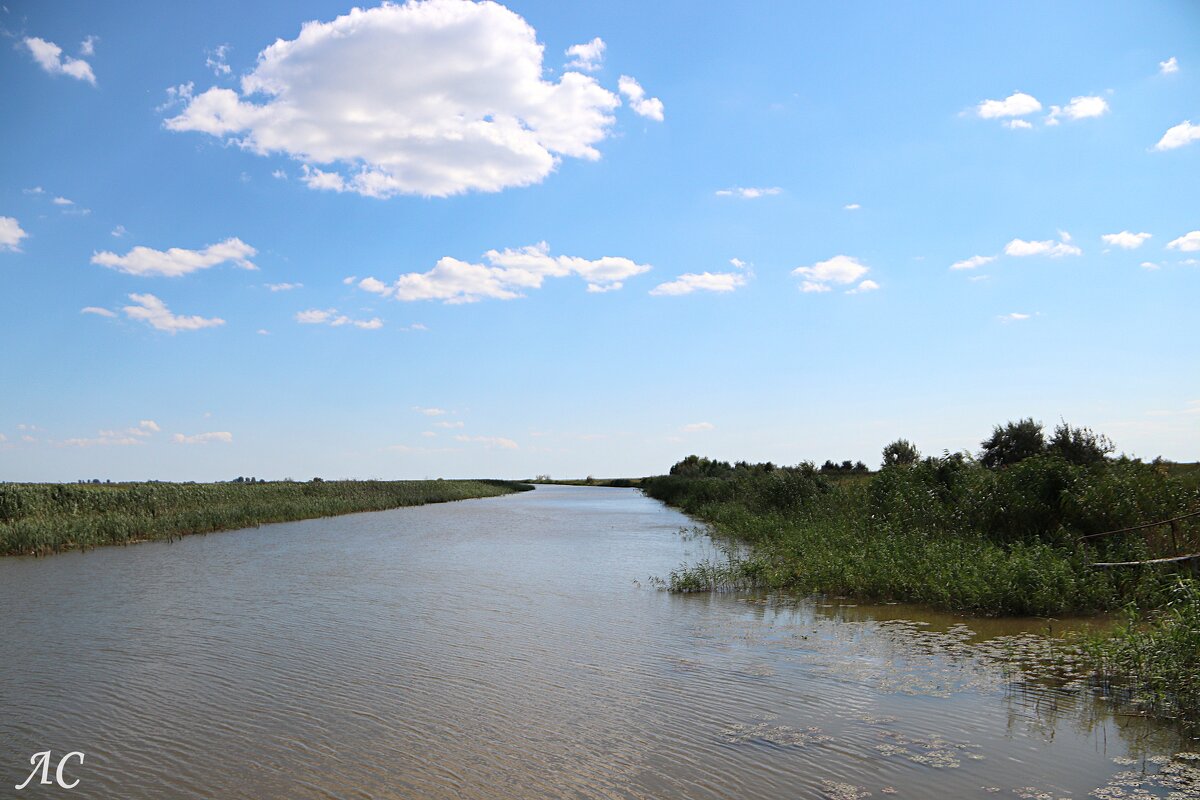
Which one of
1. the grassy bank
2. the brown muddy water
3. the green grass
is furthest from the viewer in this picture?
the grassy bank

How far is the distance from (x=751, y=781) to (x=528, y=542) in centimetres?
2071

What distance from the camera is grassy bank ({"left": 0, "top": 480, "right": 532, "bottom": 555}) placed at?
71.5 ft

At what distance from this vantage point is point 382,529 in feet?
105

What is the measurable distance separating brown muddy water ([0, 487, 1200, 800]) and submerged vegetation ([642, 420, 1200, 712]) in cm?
57

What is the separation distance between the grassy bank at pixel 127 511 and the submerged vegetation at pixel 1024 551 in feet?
59.2

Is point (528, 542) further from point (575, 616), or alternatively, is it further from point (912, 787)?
point (912, 787)

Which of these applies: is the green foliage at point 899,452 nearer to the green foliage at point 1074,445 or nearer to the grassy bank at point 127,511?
the green foliage at point 1074,445

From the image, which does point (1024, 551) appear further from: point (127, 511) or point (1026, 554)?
point (127, 511)

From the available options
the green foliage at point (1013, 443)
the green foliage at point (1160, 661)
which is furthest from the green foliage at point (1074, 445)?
the green foliage at point (1160, 661)

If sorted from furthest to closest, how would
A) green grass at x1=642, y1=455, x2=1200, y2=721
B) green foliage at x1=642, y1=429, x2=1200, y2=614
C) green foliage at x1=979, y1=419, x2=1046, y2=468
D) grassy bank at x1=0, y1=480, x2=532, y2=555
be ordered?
green foliage at x1=979, y1=419, x2=1046, y2=468 → grassy bank at x1=0, y1=480, x2=532, y2=555 → green foliage at x1=642, y1=429, x2=1200, y2=614 → green grass at x1=642, y1=455, x2=1200, y2=721

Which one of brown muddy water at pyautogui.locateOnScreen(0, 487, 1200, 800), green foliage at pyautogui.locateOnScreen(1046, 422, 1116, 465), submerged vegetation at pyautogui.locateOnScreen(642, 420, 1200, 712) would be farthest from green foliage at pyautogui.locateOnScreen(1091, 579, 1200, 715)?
green foliage at pyautogui.locateOnScreen(1046, 422, 1116, 465)

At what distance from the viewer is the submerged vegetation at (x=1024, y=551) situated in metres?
7.67

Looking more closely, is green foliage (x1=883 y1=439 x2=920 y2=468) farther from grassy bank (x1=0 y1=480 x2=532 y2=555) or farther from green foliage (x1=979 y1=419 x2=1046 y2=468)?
grassy bank (x1=0 y1=480 x2=532 y2=555)

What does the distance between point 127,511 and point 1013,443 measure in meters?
39.8
